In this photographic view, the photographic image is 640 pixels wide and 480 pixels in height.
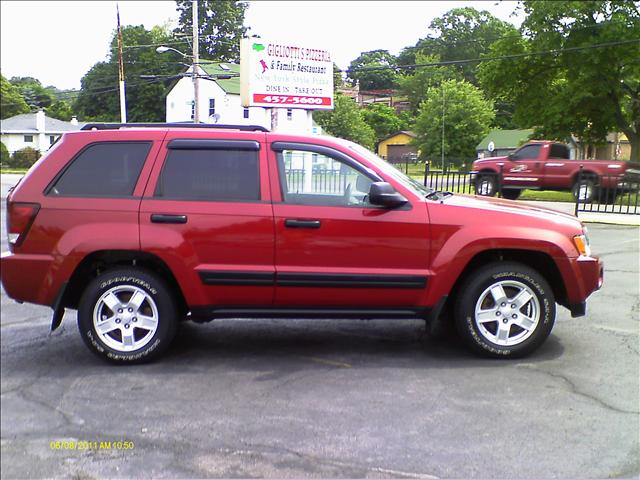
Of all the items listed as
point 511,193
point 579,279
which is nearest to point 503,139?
point 511,193

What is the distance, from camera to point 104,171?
16.3 feet

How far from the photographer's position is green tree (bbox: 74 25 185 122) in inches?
467

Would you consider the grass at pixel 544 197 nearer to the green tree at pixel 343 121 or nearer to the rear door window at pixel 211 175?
the green tree at pixel 343 121

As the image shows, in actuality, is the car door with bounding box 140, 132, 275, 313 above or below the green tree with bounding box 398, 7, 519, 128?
below

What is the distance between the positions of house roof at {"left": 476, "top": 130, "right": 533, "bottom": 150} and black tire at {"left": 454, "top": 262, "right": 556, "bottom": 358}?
170ft

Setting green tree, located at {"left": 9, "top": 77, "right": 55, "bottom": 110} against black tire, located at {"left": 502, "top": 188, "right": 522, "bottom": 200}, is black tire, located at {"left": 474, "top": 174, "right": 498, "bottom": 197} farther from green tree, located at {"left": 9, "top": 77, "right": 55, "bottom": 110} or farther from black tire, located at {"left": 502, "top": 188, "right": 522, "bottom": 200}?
green tree, located at {"left": 9, "top": 77, "right": 55, "bottom": 110}

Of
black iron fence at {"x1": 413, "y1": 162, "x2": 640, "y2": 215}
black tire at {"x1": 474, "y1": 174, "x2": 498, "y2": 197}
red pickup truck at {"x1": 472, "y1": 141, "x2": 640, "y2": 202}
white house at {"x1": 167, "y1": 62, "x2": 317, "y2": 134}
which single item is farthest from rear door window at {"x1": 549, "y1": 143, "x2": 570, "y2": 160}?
white house at {"x1": 167, "y1": 62, "x2": 317, "y2": 134}

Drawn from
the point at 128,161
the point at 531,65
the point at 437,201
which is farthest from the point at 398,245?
the point at 531,65

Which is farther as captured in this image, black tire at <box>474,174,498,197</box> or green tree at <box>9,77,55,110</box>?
black tire at <box>474,174,498,197</box>

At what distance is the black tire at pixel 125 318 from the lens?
15.9 feet

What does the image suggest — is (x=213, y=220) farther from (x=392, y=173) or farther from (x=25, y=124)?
(x=25, y=124)

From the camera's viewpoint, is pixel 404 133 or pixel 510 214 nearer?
pixel 510 214

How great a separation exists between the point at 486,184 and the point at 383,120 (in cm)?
3730

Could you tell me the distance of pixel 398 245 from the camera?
491cm
